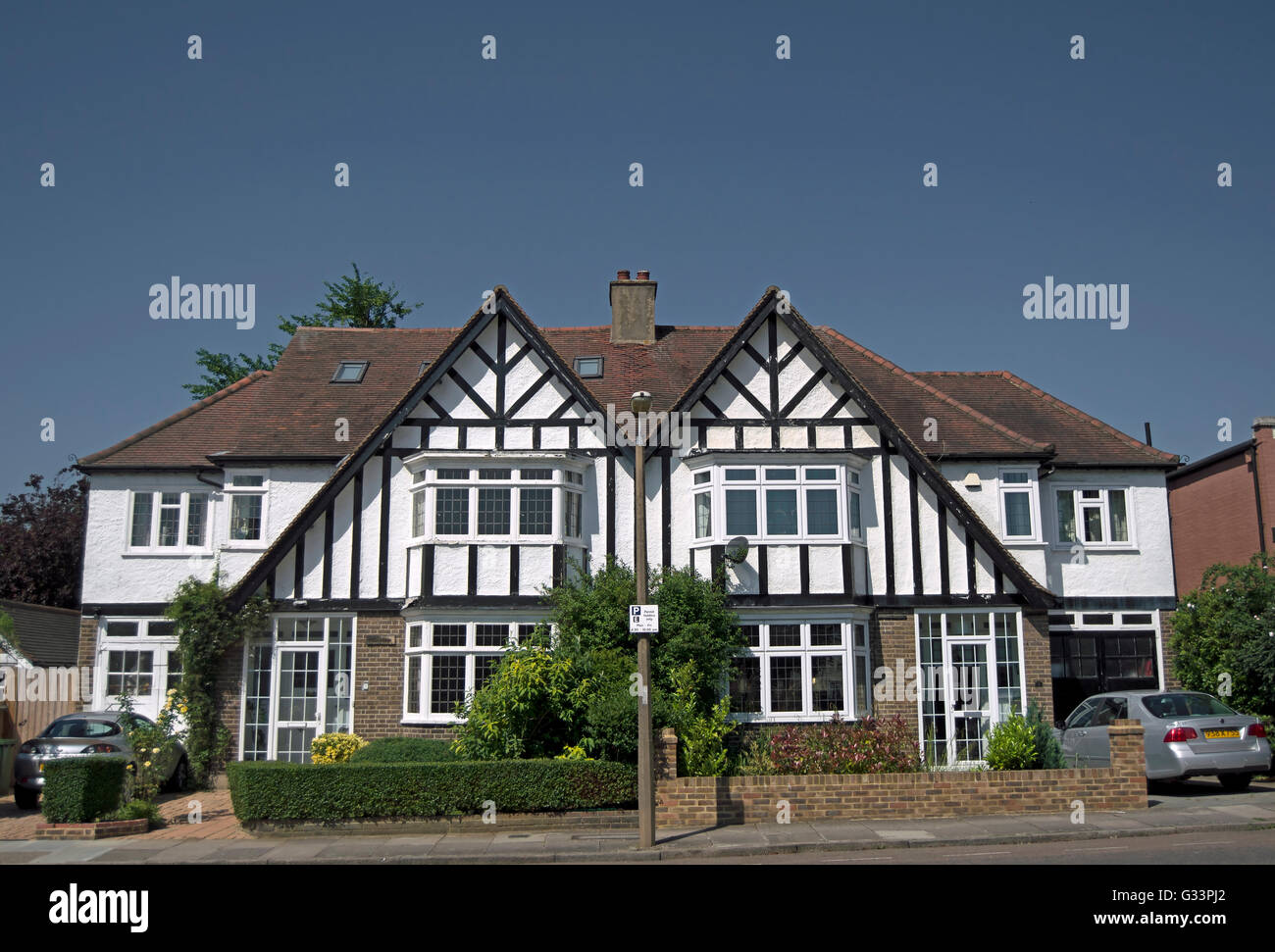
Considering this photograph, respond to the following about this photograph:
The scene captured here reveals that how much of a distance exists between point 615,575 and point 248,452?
8369 mm

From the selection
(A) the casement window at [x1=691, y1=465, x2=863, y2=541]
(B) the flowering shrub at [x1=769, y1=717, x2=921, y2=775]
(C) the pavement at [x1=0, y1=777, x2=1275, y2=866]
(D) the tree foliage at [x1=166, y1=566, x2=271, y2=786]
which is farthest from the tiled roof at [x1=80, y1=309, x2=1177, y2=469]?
(C) the pavement at [x1=0, y1=777, x2=1275, y2=866]

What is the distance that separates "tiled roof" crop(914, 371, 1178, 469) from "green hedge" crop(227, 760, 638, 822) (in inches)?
498

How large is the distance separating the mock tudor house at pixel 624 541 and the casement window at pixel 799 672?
0.15 feet

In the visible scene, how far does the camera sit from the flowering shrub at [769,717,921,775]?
1727 centimetres

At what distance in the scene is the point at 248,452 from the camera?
2244 centimetres

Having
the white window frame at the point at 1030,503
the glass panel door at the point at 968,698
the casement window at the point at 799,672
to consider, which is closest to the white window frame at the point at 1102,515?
the white window frame at the point at 1030,503

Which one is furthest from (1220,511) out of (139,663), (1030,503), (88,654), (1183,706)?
(88,654)

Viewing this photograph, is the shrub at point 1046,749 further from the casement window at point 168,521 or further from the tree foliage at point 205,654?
the casement window at point 168,521

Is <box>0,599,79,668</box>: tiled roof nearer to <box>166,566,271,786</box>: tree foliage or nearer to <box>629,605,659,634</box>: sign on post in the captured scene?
<box>166,566,271,786</box>: tree foliage

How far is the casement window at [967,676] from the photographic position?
20.9 meters

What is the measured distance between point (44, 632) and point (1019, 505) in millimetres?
24170

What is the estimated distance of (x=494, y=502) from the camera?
2100cm
